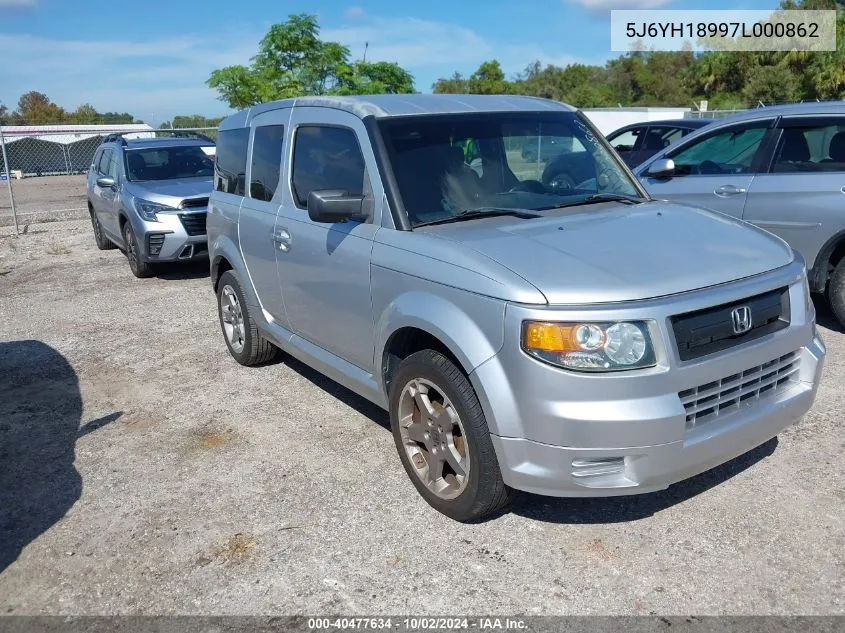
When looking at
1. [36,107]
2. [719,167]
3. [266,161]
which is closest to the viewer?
[266,161]

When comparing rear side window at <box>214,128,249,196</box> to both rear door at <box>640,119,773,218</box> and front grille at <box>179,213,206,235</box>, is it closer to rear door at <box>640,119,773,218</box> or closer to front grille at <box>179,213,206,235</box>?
rear door at <box>640,119,773,218</box>

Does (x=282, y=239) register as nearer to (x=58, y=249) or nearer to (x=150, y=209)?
(x=150, y=209)

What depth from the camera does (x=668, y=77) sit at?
73188mm

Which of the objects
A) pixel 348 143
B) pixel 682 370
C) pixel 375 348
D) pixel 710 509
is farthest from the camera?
pixel 348 143

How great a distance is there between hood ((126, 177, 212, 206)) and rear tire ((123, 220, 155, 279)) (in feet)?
1.62

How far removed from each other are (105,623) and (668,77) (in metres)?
78.5

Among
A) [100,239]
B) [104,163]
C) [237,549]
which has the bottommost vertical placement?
[237,549]

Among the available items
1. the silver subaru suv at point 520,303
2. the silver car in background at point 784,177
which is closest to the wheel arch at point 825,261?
the silver car in background at point 784,177

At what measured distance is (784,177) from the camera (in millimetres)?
6406

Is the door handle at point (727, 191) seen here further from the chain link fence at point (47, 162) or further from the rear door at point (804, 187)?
the chain link fence at point (47, 162)

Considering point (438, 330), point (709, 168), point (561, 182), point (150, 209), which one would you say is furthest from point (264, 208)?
point (150, 209)

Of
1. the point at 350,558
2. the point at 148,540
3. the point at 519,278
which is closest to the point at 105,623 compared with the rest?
the point at 148,540

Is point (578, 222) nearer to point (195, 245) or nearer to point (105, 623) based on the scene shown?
point (105, 623)

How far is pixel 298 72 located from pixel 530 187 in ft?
67.5
